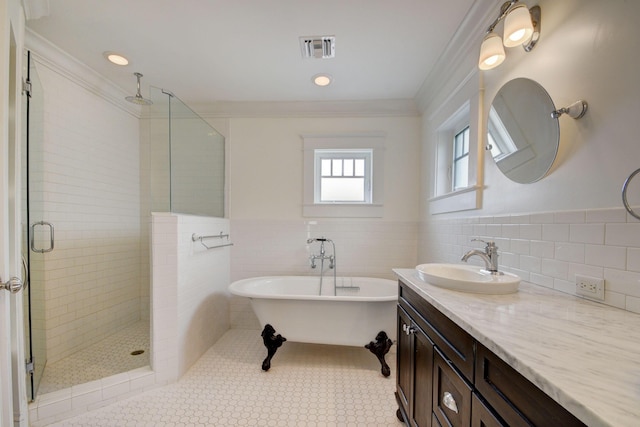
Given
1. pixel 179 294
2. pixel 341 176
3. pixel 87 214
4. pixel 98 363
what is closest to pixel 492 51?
pixel 341 176

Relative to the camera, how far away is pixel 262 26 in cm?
173

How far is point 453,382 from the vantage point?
0.90 meters

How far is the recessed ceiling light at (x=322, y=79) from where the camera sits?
2290 millimetres

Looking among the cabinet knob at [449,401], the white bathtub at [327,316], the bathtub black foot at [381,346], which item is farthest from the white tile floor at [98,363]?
the cabinet knob at [449,401]

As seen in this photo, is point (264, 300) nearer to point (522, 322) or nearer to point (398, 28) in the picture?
point (522, 322)

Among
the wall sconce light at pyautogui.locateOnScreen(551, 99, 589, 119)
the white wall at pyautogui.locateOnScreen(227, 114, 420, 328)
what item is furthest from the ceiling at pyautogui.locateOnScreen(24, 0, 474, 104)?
the wall sconce light at pyautogui.locateOnScreen(551, 99, 589, 119)

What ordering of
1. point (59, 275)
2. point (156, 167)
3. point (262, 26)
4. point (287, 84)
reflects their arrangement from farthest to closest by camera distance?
1. point (156, 167)
2. point (287, 84)
3. point (59, 275)
4. point (262, 26)

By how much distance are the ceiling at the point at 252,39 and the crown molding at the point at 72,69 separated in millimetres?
63

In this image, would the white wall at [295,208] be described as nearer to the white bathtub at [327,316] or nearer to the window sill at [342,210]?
the window sill at [342,210]

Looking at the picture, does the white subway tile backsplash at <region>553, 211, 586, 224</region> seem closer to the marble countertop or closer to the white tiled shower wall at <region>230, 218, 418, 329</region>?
the marble countertop

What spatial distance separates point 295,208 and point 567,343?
2.49 metres

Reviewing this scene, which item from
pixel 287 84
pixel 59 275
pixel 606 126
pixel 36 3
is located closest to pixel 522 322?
Result: pixel 606 126

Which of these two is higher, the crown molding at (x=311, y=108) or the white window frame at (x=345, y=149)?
the crown molding at (x=311, y=108)

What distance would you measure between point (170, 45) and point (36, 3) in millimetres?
692
